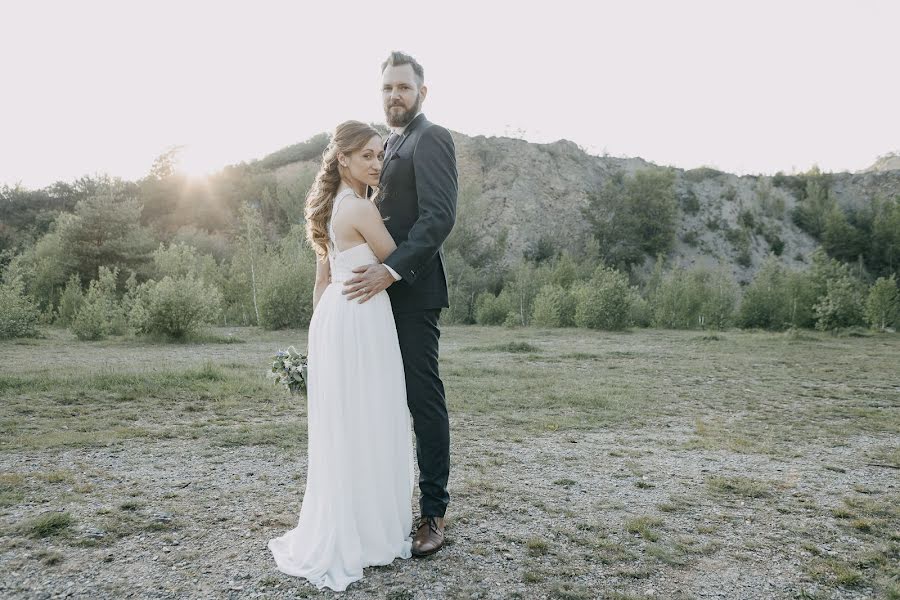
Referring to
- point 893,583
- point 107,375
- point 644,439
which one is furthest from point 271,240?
point 893,583

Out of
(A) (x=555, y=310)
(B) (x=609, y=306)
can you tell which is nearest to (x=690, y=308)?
(B) (x=609, y=306)

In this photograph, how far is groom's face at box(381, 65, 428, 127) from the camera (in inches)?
128

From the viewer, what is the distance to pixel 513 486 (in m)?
4.20

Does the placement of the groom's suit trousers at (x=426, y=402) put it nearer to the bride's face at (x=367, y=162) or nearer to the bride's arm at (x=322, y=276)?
the bride's arm at (x=322, y=276)

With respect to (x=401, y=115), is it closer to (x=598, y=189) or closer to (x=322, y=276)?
(x=322, y=276)

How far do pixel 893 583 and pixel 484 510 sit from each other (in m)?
1.99

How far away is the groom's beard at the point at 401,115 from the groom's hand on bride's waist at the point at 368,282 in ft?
→ 2.84

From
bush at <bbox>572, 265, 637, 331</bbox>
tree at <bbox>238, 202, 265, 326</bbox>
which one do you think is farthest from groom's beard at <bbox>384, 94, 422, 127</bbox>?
tree at <bbox>238, 202, 265, 326</bbox>

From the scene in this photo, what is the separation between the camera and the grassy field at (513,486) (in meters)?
2.80

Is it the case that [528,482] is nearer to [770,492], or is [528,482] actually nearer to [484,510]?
[484,510]

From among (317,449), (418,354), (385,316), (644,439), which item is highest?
(385,316)

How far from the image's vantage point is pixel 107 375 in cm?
809

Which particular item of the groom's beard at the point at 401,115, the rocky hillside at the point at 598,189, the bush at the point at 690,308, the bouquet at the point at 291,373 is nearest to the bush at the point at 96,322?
the bouquet at the point at 291,373

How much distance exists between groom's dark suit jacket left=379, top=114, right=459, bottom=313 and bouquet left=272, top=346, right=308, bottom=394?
691 mm
